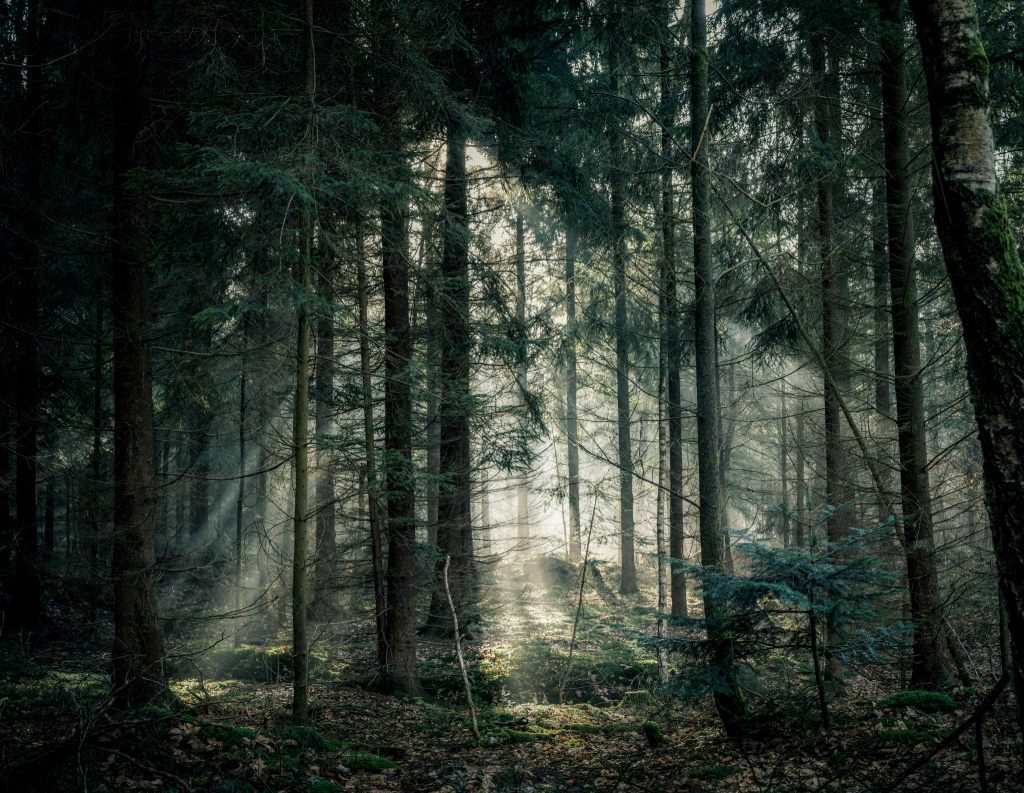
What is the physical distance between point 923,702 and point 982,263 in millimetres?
4893

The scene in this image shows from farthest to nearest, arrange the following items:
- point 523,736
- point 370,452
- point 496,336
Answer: point 496,336, point 370,452, point 523,736

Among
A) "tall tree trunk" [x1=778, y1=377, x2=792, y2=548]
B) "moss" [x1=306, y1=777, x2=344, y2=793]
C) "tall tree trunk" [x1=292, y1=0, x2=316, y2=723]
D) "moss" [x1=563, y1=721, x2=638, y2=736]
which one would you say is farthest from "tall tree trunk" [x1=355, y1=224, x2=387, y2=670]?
"tall tree trunk" [x1=778, y1=377, x2=792, y2=548]

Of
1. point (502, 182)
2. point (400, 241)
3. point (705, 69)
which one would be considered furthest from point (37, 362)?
point (705, 69)

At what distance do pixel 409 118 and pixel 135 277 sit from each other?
4.74 metres

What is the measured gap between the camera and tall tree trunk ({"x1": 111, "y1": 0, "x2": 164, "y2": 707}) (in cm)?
669

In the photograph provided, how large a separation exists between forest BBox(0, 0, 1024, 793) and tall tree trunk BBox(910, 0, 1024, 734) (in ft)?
0.05

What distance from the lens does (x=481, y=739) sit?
7078 mm

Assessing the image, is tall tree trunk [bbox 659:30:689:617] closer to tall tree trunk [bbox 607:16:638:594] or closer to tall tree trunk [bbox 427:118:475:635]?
tall tree trunk [bbox 607:16:638:594]

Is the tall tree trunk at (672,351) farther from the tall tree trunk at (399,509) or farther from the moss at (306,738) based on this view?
the moss at (306,738)

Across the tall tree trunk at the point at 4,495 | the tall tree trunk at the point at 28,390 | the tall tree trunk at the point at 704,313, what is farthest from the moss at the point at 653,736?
the tall tree trunk at the point at 28,390

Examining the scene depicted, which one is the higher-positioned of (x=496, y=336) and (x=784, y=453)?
(x=496, y=336)

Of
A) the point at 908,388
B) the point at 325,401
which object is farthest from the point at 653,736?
the point at 325,401

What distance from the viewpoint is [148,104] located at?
7066 mm

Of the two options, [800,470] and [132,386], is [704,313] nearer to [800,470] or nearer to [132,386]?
[132,386]
